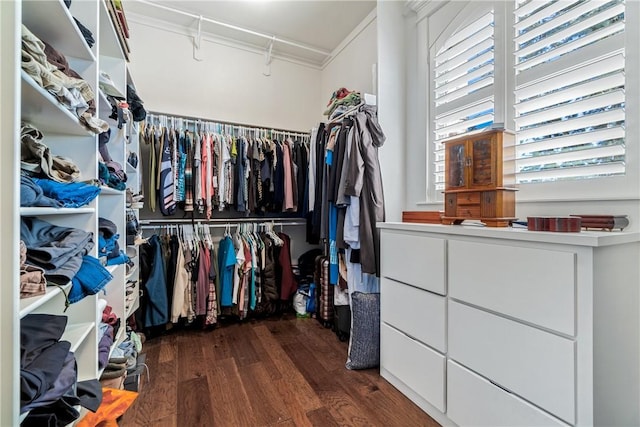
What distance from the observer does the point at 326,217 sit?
91.0 inches

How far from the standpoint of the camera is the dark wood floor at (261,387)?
56.7 inches

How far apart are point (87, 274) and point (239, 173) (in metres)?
1.76

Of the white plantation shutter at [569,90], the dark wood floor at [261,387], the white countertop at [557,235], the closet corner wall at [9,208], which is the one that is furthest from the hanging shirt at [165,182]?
the white plantation shutter at [569,90]

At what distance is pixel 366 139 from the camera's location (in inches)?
79.1

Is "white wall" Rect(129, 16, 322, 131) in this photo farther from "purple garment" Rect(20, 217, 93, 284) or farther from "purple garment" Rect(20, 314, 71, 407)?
"purple garment" Rect(20, 314, 71, 407)

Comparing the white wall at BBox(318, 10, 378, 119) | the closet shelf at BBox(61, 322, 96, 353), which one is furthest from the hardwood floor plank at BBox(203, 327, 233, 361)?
the white wall at BBox(318, 10, 378, 119)

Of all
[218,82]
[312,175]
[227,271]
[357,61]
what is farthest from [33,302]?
[357,61]

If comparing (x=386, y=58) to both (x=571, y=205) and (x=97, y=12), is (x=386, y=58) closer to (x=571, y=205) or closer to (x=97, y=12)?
(x=571, y=205)

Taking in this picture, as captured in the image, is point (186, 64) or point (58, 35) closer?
point (58, 35)

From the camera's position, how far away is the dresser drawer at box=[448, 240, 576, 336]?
94 centimetres

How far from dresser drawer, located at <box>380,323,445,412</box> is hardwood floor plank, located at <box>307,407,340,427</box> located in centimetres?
46

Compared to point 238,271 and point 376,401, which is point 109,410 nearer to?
point 376,401

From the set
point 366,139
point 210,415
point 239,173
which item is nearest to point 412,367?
point 210,415

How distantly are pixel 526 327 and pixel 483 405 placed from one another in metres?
0.42
